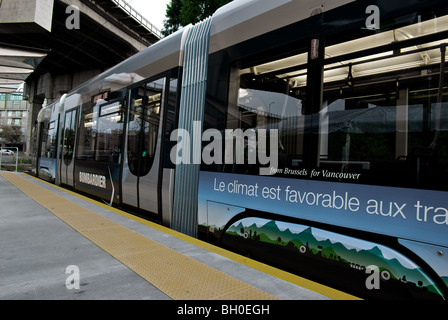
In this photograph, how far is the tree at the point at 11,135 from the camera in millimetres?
80812

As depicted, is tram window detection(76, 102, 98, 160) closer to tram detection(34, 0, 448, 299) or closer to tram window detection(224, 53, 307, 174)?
tram detection(34, 0, 448, 299)

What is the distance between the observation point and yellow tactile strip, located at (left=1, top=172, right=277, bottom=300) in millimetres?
2508

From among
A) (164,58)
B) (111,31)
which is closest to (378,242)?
(164,58)

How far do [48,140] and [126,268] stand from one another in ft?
39.2

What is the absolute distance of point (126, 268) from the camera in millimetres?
3064

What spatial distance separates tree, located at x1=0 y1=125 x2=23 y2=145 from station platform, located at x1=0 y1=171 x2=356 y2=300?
9296 centimetres

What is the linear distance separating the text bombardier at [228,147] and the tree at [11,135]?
9412cm

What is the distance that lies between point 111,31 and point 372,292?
30331mm

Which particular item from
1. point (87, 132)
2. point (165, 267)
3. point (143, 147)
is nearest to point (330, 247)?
point (165, 267)

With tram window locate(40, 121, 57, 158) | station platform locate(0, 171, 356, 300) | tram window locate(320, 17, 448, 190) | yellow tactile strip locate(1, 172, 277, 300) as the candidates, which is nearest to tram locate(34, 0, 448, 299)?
tram window locate(320, 17, 448, 190)

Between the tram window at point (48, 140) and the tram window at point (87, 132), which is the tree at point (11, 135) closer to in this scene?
the tram window at point (48, 140)

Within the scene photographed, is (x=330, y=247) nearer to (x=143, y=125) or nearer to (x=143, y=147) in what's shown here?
(x=143, y=147)

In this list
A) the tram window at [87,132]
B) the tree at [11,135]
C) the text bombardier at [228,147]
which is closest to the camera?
the text bombardier at [228,147]

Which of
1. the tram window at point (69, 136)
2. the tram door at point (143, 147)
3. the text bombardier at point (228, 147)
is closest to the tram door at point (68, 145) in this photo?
the tram window at point (69, 136)
